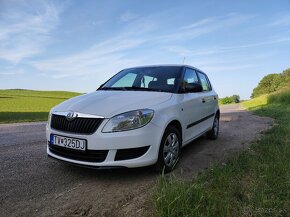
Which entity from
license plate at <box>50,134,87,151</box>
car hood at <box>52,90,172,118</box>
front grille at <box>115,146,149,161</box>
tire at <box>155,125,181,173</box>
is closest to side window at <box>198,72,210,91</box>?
car hood at <box>52,90,172,118</box>

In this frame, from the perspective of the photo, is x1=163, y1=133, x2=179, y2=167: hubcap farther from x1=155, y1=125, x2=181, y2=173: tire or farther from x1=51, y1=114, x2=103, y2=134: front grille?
x1=51, y1=114, x2=103, y2=134: front grille

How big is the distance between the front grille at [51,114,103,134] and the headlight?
0.14 metres

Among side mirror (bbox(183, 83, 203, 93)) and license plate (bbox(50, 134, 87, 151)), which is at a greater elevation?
side mirror (bbox(183, 83, 203, 93))

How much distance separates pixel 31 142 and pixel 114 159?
12.7 ft

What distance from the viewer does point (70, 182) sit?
12.9 ft

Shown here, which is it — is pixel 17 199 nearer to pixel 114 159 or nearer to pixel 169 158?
pixel 114 159

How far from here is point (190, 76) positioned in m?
5.55

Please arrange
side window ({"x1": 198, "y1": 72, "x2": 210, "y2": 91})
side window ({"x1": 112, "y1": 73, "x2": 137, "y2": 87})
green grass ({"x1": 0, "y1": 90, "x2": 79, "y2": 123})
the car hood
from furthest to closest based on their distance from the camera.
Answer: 1. green grass ({"x1": 0, "y1": 90, "x2": 79, "y2": 123})
2. side window ({"x1": 198, "y1": 72, "x2": 210, "y2": 91})
3. side window ({"x1": 112, "y1": 73, "x2": 137, "y2": 87})
4. the car hood

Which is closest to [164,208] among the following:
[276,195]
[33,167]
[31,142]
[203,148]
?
[276,195]

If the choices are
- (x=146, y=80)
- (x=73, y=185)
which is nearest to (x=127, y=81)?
(x=146, y=80)

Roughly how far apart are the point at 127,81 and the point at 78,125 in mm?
1724

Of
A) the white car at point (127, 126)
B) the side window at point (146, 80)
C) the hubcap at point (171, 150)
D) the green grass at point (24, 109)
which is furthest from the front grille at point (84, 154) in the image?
the green grass at point (24, 109)

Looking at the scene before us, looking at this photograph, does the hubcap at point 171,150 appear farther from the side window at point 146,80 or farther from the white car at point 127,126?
the side window at point 146,80

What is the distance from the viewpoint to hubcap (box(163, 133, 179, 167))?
4176mm
